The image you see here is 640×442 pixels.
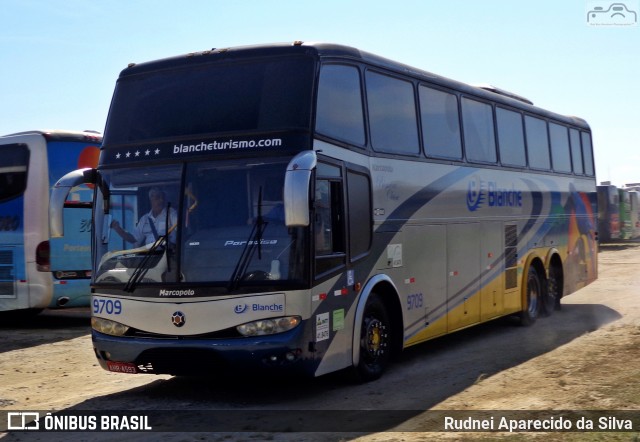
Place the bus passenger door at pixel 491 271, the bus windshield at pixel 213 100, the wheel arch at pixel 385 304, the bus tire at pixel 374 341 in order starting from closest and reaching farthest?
the bus windshield at pixel 213 100
the wheel arch at pixel 385 304
the bus tire at pixel 374 341
the bus passenger door at pixel 491 271

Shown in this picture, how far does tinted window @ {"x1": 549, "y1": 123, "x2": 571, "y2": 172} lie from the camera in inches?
683

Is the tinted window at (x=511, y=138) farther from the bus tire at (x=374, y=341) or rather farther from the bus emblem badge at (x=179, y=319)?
the bus emblem badge at (x=179, y=319)

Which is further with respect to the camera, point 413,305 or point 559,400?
point 413,305

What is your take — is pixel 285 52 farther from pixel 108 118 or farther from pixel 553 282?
pixel 553 282

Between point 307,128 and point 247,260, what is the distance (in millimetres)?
1462

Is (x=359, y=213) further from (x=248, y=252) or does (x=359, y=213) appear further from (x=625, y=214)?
(x=625, y=214)

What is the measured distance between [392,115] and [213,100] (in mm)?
2577

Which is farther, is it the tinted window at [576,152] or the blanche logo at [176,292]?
the tinted window at [576,152]

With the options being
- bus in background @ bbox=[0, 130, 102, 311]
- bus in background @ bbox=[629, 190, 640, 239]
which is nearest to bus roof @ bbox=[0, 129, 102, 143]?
bus in background @ bbox=[0, 130, 102, 311]

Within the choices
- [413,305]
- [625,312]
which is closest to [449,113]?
[413,305]

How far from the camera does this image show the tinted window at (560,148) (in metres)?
17.4

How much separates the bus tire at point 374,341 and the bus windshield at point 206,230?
1.64 m

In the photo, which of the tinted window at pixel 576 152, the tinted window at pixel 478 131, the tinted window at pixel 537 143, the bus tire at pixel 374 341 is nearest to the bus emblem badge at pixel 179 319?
the bus tire at pixel 374 341

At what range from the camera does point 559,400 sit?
879 centimetres
